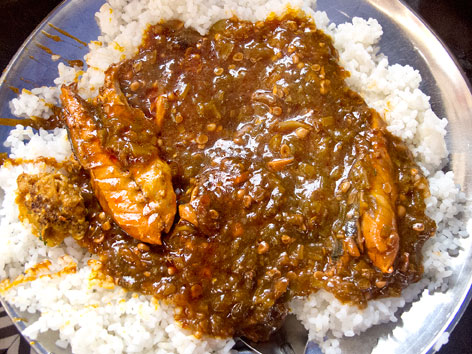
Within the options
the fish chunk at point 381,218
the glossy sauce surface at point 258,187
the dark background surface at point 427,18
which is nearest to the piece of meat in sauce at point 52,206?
the glossy sauce surface at point 258,187

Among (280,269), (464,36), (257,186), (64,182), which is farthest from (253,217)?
(464,36)

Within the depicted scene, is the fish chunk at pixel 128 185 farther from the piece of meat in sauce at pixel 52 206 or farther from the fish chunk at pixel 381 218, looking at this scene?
the fish chunk at pixel 381 218

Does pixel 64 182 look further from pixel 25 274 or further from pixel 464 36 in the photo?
pixel 464 36

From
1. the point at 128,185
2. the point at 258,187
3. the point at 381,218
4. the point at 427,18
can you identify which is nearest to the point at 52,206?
the point at 128,185

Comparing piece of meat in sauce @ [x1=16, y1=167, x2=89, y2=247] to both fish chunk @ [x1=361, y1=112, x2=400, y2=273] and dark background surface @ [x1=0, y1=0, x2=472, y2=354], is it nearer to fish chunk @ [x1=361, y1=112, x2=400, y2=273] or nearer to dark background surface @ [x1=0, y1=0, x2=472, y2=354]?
dark background surface @ [x1=0, y1=0, x2=472, y2=354]

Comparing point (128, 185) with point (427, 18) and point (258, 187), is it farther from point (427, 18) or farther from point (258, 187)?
point (427, 18)
